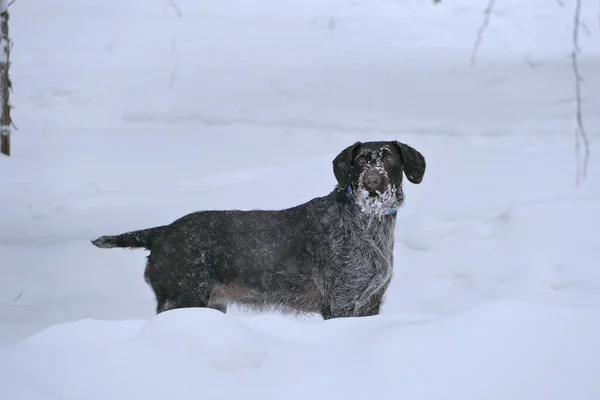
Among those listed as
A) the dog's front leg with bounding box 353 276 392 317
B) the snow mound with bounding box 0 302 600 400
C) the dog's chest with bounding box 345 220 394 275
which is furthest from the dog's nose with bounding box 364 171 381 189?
the snow mound with bounding box 0 302 600 400

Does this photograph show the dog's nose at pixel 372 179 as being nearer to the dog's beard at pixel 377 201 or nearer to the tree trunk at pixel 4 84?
the dog's beard at pixel 377 201

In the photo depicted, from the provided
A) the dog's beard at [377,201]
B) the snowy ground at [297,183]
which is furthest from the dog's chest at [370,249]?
the snowy ground at [297,183]

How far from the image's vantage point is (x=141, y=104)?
1430 cm

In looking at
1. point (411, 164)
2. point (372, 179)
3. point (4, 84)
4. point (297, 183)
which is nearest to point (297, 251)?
point (372, 179)

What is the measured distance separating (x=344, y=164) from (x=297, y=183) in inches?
188

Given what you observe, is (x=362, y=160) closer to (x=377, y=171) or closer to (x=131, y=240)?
(x=377, y=171)

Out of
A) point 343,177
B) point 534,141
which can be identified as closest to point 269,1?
point 534,141

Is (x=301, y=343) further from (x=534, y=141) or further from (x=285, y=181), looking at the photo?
(x=534, y=141)

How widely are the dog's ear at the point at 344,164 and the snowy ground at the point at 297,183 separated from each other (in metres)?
1.15

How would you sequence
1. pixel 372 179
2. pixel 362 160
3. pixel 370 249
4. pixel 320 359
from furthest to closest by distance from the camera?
pixel 370 249
pixel 362 160
pixel 372 179
pixel 320 359

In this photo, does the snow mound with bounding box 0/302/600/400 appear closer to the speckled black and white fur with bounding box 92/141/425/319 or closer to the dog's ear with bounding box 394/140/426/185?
the speckled black and white fur with bounding box 92/141/425/319

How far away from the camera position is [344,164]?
579 centimetres

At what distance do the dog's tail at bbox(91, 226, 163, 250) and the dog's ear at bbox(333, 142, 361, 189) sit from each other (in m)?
1.28

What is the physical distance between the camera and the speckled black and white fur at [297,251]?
19.0ft
